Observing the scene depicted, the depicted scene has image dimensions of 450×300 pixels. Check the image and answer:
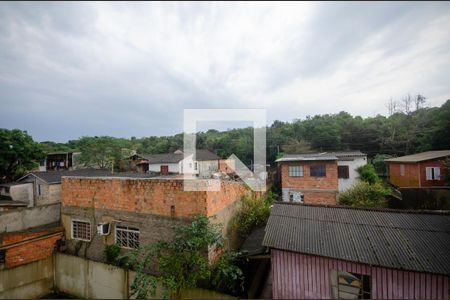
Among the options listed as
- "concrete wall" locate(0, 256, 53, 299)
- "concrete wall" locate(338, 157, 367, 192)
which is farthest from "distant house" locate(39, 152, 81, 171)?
"concrete wall" locate(338, 157, 367, 192)

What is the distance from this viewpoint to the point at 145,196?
7531 mm

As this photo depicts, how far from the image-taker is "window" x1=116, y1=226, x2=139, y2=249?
771 centimetres

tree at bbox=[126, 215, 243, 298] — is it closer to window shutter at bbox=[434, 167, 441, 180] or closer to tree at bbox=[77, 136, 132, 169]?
window shutter at bbox=[434, 167, 441, 180]

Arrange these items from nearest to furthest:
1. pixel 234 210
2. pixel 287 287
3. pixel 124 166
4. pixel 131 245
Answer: pixel 287 287
pixel 131 245
pixel 234 210
pixel 124 166

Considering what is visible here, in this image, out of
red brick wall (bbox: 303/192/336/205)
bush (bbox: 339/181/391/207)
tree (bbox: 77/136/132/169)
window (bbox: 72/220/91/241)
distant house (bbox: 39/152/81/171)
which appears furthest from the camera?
distant house (bbox: 39/152/81/171)

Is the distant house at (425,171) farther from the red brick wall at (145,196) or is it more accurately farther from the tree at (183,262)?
the tree at (183,262)

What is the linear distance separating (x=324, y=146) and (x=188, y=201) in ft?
85.1

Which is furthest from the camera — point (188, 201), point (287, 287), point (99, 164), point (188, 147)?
point (188, 147)

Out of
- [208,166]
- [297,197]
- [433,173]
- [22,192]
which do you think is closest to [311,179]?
[297,197]

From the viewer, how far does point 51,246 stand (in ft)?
27.8

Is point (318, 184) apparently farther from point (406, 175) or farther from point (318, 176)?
point (406, 175)

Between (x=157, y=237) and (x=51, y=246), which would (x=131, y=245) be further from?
(x=51, y=246)

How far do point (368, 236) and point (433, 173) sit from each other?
13.8 m

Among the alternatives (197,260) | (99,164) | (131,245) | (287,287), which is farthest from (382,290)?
(99,164)
